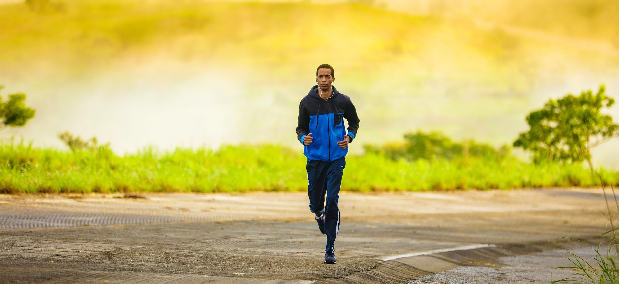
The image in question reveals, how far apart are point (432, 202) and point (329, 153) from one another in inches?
493

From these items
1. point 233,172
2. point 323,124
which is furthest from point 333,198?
point 233,172

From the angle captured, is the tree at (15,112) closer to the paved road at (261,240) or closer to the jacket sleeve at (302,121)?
the paved road at (261,240)

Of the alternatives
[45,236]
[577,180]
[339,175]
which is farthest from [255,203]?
[577,180]

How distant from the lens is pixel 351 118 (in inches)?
294

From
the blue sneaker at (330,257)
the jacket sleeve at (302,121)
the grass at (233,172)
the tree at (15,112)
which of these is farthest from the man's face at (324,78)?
the tree at (15,112)

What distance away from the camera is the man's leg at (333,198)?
7234 mm

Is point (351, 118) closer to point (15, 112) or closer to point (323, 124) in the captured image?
point (323, 124)

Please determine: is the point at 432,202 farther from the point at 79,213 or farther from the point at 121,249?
the point at 121,249

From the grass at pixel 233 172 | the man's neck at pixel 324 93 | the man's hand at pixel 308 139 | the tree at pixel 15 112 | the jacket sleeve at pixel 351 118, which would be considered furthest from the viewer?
the tree at pixel 15 112

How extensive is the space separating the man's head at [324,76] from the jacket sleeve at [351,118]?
361 millimetres

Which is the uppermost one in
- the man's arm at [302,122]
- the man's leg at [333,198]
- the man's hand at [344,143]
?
the man's arm at [302,122]

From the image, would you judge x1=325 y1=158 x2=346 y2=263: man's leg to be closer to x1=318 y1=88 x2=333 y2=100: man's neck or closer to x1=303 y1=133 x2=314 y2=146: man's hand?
x1=303 y1=133 x2=314 y2=146: man's hand

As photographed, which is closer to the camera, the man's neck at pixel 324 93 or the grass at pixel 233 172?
the man's neck at pixel 324 93

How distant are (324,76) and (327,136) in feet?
2.06
